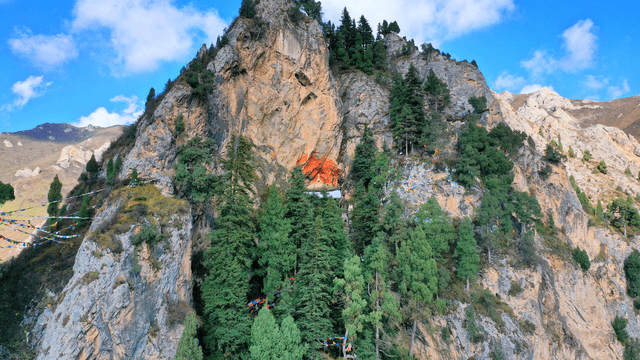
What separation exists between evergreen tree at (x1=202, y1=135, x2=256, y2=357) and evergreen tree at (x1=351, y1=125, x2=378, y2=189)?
19021 mm

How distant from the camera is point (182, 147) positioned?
29094mm

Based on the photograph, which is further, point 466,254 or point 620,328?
point 620,328

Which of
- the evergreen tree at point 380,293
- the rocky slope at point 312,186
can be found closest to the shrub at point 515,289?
the rocky slope at point 312,186

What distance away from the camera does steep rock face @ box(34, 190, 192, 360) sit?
61.7 ft

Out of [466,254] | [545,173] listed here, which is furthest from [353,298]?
[545,173]

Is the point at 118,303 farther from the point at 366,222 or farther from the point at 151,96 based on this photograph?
the point at 151,96

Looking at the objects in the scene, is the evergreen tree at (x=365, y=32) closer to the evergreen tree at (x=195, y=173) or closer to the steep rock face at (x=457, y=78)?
the steep rock face at (x=457, y=78)

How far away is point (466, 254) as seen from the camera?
31859mm

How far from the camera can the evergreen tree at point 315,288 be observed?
24266 mm

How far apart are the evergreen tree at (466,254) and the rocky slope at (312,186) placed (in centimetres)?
319

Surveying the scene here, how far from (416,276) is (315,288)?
925 cm

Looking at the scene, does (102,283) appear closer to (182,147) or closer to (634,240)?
(182,147)

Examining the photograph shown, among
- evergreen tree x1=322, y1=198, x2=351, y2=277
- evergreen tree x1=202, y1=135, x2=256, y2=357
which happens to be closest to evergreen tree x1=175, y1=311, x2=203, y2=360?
evergreen tree x1=202, y1=135, x2=256, y2=357

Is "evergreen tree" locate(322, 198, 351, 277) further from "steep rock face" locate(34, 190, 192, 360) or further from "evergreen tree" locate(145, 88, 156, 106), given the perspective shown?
"evergreen tree" locate(145, 88, 156, 106)
